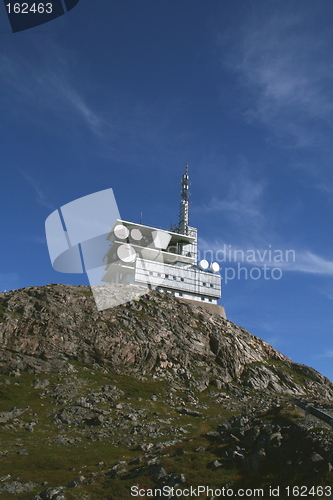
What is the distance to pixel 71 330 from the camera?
74000mm

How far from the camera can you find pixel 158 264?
103625 millimetres

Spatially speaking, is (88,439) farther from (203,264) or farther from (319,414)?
(203,264)

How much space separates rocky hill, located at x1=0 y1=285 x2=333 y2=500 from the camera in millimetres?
27047

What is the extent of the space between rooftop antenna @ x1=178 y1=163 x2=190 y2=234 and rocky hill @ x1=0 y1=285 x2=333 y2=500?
29720 mm

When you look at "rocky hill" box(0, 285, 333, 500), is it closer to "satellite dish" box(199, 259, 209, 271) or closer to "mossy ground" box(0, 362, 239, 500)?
"mossy ground" box(0, 362, 239, 500)

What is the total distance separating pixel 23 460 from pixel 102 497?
46.7ft

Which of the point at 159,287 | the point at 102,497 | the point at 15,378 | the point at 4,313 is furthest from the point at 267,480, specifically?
the point at 159,287

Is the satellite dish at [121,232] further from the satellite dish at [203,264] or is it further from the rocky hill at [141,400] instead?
the satellite dish at [203,264]

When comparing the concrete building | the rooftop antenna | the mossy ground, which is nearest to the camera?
the mossy ground

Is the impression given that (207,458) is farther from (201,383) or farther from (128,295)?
(128,295)

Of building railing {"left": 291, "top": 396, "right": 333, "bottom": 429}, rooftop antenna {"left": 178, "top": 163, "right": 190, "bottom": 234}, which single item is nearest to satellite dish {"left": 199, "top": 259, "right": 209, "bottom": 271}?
rooftop antenna {"left": 178, "top": 163, "right": 190, "bottom": 234}

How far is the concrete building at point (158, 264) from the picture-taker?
331 ft

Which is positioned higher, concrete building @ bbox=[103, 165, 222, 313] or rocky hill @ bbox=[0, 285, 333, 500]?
concrete building @ bbox=[103, 165, 222, 313]

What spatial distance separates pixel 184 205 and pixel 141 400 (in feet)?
246
